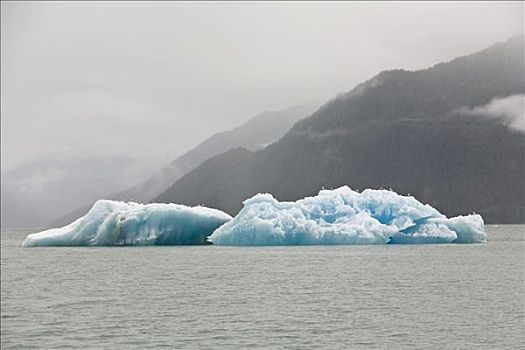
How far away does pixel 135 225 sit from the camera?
219 ft

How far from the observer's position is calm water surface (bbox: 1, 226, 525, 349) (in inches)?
943

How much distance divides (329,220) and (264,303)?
35.3 meters

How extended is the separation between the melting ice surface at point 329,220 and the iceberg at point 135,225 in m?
2.76

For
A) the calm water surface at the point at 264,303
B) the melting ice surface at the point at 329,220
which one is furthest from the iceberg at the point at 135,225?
the calm water surface at the point at 264,303

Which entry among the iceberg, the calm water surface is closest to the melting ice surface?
the iceberg

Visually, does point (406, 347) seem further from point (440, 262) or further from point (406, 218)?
point (406, 218)

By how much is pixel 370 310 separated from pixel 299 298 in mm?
4478

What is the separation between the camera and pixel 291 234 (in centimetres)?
6638

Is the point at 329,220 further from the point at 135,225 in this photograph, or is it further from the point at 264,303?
the point at 264,303

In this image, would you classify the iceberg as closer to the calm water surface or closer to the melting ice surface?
the melting ice surface

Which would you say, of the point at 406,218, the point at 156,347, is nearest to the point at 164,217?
the point at 406,218

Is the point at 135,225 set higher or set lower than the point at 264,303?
higher

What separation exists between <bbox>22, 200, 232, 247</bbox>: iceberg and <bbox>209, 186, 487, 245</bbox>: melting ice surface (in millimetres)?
2758

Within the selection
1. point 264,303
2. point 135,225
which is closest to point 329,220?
point 135,225
